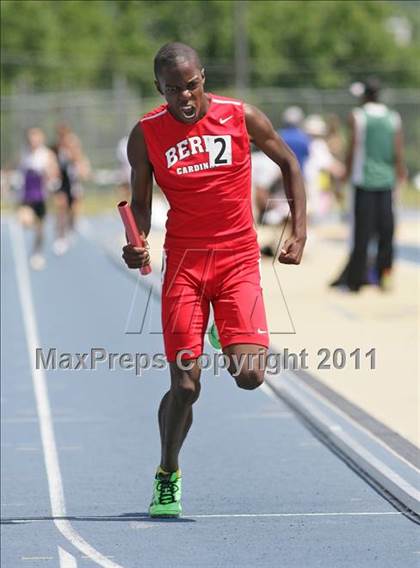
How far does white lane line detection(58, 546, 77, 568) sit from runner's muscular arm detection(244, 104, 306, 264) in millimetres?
1492

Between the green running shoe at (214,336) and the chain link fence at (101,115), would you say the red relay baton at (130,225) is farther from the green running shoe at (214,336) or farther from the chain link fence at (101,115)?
the chain link fence at (101,115)

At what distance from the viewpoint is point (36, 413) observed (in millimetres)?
10773

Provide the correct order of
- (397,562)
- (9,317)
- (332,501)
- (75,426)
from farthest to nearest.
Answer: (9,317) < (75,426) < (332,501) < (397,562)

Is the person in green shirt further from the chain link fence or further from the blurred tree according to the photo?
the blurred tree

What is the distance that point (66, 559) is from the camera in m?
6.72

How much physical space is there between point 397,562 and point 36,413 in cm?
456

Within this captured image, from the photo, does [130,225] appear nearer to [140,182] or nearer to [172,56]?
[140,182]

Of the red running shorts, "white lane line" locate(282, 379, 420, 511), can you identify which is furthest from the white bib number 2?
"white lane line" locate(282, 379, 420, 511)

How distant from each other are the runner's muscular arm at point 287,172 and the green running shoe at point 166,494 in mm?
1092

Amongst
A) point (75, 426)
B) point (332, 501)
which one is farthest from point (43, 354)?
point (332, 501)

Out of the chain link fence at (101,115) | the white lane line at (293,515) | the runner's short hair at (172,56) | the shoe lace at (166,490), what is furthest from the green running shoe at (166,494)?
the chain link fence at (101,115)

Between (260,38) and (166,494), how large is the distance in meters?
54.7

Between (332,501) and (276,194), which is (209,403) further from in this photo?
(276,194)

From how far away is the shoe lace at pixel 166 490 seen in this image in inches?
292
